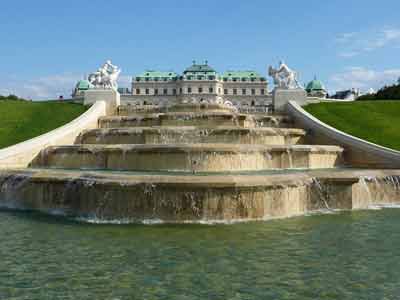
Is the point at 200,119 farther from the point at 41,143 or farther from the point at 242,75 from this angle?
the point at 242,75

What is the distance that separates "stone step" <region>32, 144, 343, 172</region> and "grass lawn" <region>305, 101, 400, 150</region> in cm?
553

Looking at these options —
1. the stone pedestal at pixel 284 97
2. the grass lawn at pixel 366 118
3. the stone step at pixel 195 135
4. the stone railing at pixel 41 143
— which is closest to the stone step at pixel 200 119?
the stone step at pixel 195 135

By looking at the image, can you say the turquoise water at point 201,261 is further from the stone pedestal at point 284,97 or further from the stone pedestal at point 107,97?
the stone pedestal at point 284,97

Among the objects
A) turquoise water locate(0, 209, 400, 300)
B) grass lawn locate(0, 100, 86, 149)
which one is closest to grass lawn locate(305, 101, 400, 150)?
turquoise water locate(0, 209, 400, 300)

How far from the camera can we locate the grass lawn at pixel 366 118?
21.0 m

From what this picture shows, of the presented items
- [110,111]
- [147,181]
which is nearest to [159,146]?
[147,181]

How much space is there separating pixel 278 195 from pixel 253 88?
10223cm

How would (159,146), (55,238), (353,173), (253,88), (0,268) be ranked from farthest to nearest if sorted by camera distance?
(253,88) → (159,146) → (353,173) → (55,238) → (0,268)

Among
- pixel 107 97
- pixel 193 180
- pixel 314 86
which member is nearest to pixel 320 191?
pixel 193 180

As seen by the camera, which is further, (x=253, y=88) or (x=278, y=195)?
(x=253, y=88)

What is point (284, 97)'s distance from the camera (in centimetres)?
2684

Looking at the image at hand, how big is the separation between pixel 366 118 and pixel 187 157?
13.9 meters

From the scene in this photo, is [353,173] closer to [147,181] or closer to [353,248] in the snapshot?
[353,248]

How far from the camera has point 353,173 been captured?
43.8 ft
